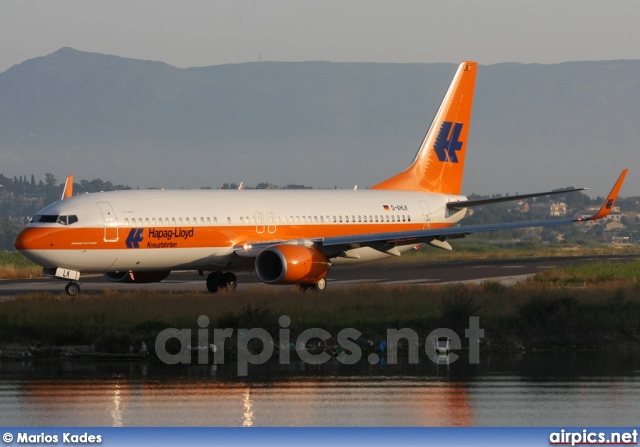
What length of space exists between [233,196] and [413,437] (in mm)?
26234

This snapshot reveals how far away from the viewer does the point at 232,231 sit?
39688 millimetres

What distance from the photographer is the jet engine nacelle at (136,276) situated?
4003cm

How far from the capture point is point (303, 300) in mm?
32469

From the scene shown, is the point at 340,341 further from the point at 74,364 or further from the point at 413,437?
the point at 413,437

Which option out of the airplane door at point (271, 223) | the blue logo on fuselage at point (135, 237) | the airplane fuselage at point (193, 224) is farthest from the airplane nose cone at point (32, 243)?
the airplane door at point (271, 223)

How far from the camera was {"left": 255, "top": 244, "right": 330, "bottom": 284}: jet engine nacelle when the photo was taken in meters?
37.1

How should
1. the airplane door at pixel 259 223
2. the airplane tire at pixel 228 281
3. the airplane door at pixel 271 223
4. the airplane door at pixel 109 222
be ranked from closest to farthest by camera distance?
1. the airplane door at pixel 109 222
2. the airplane door at pixel 259 223
3. the airplane tire at pixel 228 281
4. the airplane door at pixel 271 223

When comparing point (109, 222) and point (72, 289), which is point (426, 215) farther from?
point (72, 289)

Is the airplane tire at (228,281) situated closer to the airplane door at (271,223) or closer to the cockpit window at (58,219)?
the airplane door at (271,223)

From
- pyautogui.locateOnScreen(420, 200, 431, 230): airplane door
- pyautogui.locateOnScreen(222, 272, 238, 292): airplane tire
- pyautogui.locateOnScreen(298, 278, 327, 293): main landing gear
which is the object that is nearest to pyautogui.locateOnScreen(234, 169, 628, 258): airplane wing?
pyautogui.locateOnScreen(298, 278, 327, 293): main landing gear

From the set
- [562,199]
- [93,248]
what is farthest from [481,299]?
[562,199]

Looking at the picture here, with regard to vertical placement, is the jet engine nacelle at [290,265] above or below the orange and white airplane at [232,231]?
Result: below
